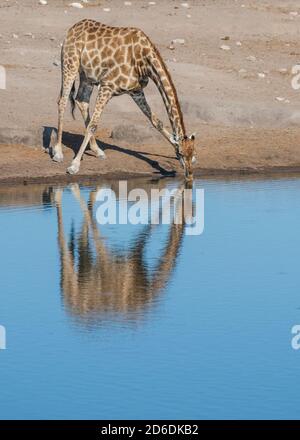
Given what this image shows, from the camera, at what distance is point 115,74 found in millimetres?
24641

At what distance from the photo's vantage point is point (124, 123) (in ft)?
94.2

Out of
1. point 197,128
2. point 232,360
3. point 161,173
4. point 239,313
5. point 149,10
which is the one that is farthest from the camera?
point 149,10

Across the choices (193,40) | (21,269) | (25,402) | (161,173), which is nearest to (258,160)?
(161,173)

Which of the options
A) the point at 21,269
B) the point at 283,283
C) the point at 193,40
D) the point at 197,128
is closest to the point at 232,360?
the point at 283,283

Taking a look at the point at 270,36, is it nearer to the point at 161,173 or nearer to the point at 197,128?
the point at 197,128

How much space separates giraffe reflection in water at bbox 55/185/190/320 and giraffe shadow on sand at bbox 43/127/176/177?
14.9ft

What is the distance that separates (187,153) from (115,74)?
1940mm

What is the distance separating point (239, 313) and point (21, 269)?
11.0ft

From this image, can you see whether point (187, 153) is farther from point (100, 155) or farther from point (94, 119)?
point (100, 155)

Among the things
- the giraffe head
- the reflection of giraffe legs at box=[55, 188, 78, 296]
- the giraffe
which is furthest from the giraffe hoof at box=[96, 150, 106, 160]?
the reflection of giraffe legs at box=[55, 188, 78, 296]

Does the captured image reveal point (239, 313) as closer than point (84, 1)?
Yes

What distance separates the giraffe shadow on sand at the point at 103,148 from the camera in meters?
25.5

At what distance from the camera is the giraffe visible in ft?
80.0
